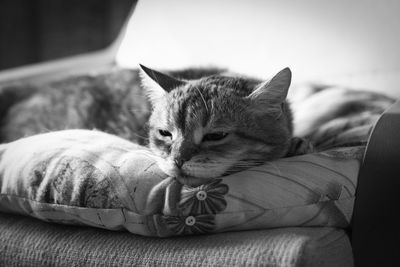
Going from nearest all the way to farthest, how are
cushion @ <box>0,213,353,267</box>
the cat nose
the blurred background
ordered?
1. cushion @ <box>0,213,353,267</box>
2. the cat nose
3. the blurred background

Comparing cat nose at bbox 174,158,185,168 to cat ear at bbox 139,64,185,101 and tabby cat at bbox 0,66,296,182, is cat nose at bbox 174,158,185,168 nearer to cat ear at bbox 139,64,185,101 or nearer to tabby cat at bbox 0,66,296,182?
tabby cat at bbox 0,66,296,182

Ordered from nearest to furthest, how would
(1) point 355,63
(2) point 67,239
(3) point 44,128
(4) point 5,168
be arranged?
(2) point 67,239, (4) point 5,168, (3) point 44,128, (1) point 355,63

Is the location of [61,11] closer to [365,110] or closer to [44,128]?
[44,128]

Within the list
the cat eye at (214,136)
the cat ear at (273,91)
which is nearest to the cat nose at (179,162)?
the cat eye at (214,136)

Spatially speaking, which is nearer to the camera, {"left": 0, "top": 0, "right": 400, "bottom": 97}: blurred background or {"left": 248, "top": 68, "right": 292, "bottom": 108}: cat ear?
{"left": 248, "top": 68, "right": 292, "bottom": 108}: cat ear

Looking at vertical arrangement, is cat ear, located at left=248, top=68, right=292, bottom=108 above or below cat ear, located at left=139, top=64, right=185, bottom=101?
above

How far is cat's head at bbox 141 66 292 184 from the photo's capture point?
121 cm

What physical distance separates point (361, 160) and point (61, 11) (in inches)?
105

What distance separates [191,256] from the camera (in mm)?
1091

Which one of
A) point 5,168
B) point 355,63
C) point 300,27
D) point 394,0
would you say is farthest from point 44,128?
point 394,0

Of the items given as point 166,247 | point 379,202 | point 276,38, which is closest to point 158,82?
point 166,247

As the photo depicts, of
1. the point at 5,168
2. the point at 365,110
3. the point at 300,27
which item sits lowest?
the point at 5,168

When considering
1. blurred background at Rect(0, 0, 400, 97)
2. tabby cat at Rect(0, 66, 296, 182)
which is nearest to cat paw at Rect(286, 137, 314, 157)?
tabby cat at Rect(0, 66, 296, 182)

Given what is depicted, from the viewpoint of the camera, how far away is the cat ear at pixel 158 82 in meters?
1.42
